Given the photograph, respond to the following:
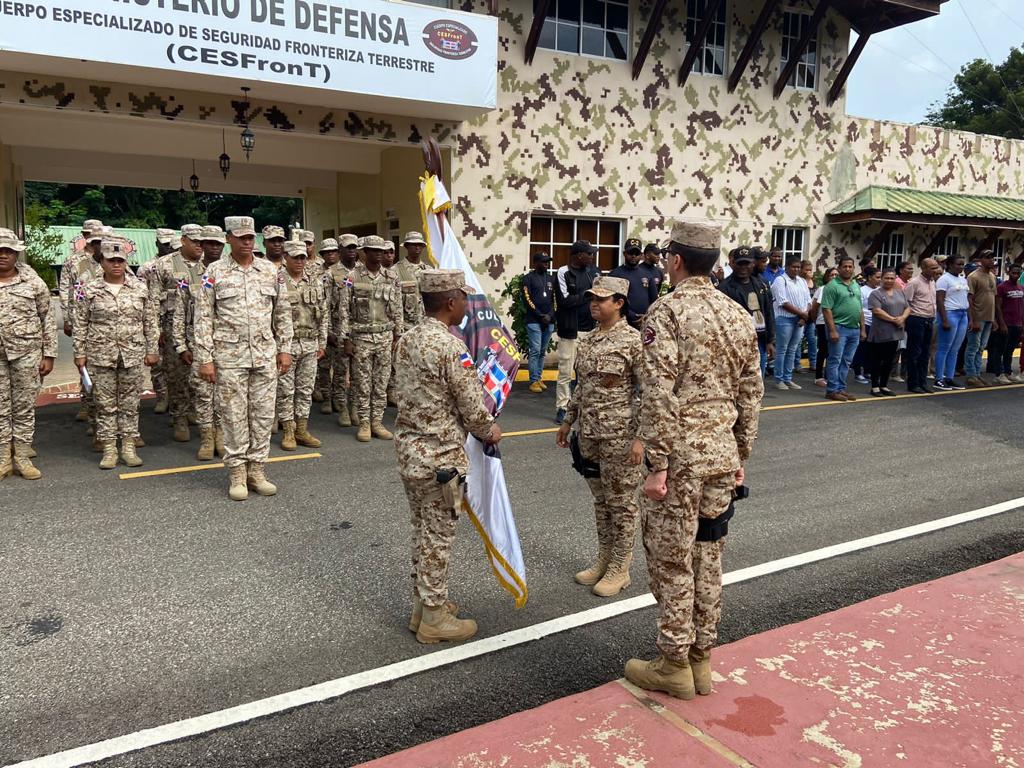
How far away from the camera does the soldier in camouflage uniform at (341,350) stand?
8.39 m

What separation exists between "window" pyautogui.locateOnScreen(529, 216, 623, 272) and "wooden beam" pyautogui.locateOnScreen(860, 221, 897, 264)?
607cm

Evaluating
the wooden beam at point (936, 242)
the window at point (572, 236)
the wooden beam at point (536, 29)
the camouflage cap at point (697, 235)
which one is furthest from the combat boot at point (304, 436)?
the wooden beam at point (936, 242)

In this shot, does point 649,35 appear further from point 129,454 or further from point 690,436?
point 690,436

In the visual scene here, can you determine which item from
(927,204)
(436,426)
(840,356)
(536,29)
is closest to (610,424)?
(436,426)

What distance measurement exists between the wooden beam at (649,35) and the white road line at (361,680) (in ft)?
36.5

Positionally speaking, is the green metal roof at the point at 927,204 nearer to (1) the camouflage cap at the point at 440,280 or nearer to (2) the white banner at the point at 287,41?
(2) the white banner at the point at 287,41

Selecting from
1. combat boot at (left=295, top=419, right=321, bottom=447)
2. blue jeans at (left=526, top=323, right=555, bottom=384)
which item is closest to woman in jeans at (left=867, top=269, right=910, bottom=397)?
blue jeans at (left=526, top=323, right=555, bottom=384)

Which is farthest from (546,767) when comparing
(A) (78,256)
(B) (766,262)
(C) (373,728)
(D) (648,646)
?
(B) (766,262)

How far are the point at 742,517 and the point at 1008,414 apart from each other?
20.8 ft

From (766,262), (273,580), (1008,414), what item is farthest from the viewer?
(766,262)

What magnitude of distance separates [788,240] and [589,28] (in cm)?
614

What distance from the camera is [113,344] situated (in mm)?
6828

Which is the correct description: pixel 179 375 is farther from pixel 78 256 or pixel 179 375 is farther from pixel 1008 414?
pixel 1008 414

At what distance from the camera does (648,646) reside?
3.65 metres
